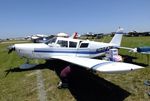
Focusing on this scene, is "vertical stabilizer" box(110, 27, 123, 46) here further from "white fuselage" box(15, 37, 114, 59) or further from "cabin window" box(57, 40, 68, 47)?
"cabin window" box(57, 40, 68, 47)

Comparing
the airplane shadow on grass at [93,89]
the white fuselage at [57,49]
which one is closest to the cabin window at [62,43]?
→ the white fuselage at [57,49]

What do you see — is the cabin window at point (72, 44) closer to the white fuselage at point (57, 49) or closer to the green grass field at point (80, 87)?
the white fuselage at point (57, 49)

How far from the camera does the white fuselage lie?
45.4 feet

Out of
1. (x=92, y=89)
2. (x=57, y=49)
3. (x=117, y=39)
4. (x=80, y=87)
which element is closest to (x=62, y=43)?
(x=57, y=49)

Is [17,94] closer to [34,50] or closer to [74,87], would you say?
[74,87]

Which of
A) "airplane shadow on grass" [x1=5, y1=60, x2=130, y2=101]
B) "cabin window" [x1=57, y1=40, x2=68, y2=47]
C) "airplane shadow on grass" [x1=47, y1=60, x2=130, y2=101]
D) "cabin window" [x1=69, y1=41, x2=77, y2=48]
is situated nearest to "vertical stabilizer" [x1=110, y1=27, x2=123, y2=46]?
"cabin window" [x1=69, y1=41, x2=77, y2=48]

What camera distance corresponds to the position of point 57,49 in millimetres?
14172

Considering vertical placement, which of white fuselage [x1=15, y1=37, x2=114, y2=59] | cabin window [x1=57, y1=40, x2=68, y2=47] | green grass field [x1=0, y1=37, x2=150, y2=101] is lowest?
green grass field [x1=0, y1=37, x2=150, y2=101]

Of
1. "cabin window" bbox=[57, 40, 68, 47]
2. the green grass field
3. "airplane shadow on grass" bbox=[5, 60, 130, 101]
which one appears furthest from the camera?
"cabin window" bbox=[57, 40, 68, 47]

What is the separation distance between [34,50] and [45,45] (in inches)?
34.3

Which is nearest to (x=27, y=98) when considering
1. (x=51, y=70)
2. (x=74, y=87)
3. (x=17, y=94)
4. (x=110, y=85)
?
(x=17, y=94)

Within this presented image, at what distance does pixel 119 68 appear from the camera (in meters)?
7.77

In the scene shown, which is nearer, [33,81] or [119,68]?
[119,68]

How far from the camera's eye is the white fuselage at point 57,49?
1384cm
